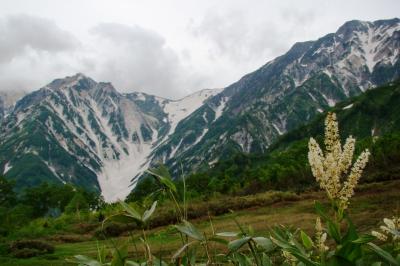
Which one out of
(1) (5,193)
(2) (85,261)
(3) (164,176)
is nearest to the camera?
(3) (164,176)

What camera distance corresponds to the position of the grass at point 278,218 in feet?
101

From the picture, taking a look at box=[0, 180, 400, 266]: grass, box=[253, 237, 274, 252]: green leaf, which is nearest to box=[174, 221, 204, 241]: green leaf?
box=[253, 237, 274, 252]: green leaf

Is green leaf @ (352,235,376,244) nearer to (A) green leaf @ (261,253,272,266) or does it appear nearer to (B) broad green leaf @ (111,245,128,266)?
(A) green leaf @ (261,253,272,266)

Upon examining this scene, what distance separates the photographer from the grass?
3075 centimetres

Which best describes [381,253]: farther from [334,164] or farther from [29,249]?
[29,249]

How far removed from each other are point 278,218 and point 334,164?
39.7 m

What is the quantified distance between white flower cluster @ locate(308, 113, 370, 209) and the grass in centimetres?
2243

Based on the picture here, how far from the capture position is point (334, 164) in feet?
11.4

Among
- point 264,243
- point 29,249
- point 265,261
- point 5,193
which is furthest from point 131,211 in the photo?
point 5,193

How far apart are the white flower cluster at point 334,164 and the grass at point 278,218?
2243 cm

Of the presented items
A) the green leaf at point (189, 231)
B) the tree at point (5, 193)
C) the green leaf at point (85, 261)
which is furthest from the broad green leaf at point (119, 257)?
the tree at point (5, 193)

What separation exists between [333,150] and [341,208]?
46 centimetres

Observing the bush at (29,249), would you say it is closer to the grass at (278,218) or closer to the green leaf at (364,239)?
the grass at (278,218)

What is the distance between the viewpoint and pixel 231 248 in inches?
111
